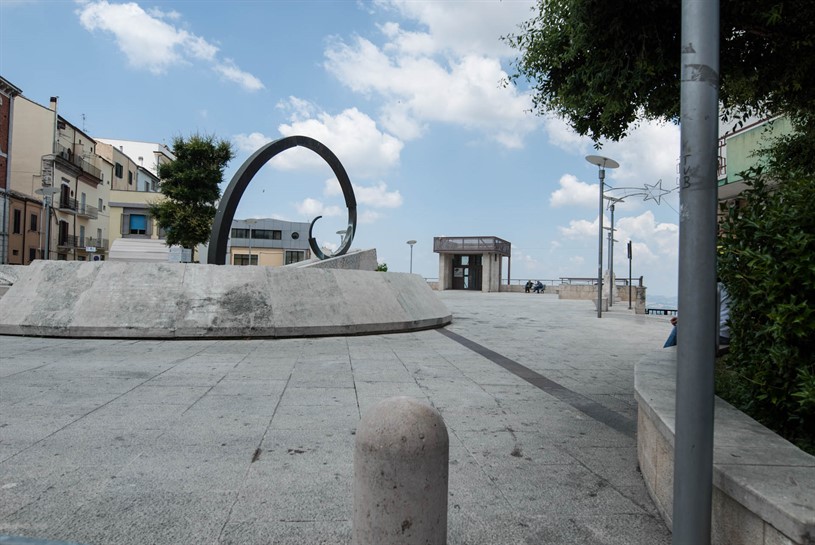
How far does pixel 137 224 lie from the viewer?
5272 centimetres

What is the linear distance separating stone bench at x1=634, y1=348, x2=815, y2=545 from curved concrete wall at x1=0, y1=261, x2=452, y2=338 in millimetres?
7447

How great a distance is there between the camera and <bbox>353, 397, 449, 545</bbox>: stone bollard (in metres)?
2.06

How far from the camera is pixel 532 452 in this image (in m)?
3.65

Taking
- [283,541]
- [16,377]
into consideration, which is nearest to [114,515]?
[283,541]

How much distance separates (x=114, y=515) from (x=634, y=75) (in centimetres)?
518

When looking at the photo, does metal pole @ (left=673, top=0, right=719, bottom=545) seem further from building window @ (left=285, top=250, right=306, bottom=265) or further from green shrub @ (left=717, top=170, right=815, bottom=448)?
building window @ (left=285, top=250, right=306, bottom=265)

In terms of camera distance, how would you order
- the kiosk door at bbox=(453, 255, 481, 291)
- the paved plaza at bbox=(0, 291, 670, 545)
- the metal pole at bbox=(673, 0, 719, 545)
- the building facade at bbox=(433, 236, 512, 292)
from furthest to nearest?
the kiosk door at bbox=(453, 255, 481, 291)
the building facade at bbox=(433, 236, 512, 292)
the paved plaza at bbox=(0, 291, 670, 545)
the metal pole at bbox=(673, 0, 719, 545)

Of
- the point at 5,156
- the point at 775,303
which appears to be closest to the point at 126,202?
the point at 5,156

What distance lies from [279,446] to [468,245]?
4484 centimetres

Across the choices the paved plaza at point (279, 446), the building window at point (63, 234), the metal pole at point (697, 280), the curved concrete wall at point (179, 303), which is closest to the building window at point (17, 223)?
the building window at point (63, 234)

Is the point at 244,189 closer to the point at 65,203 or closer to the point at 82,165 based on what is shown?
the point at 65,203

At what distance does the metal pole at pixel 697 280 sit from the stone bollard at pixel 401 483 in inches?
38.7

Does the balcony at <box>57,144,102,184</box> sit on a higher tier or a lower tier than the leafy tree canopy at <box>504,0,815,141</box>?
higher

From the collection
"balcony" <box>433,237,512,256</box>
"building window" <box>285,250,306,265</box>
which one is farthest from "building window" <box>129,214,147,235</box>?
"balcony" <box>433,237,512,256</box>
